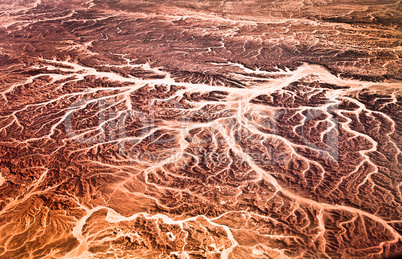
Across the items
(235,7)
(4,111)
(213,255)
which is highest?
(235,7)

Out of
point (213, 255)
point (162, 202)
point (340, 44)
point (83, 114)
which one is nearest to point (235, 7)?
point (340, 44)

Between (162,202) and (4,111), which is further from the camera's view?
(4,111)

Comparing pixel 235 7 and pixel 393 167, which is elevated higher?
pixel 235 7

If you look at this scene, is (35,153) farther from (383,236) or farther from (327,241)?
(383,236)

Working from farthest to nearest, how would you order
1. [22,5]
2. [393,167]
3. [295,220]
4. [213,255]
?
1. [22,5]
2. [393,167]
3. [295,220]
4. [213,255]

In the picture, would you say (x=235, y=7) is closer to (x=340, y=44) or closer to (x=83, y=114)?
(x=340, y=44)

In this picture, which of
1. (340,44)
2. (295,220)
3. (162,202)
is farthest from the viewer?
(340,44)

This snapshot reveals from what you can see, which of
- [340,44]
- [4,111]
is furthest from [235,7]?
[4,111]
